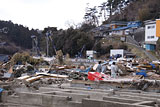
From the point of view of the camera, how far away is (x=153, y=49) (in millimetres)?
37562

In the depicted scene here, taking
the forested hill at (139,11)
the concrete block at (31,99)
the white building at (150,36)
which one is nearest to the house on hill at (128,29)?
the forested hill at (139,11)

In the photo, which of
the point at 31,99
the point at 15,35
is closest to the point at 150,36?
the point at 31,99

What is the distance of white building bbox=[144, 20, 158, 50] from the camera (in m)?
37.1

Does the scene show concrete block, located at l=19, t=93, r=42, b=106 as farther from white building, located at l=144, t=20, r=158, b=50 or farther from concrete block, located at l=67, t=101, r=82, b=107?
white building, located at l=144, t=20, r=158, b=50

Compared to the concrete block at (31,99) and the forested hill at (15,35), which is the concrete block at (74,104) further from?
the forested hill at (15,35)

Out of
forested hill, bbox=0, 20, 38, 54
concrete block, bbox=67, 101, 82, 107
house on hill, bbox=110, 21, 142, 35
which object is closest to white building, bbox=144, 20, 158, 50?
house on hill, bbox=110, 21, 142, 35

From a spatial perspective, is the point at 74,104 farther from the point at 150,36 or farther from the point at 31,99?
the point at 150,36

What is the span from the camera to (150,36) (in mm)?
38062

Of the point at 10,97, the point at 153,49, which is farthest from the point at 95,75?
the point at 153,49

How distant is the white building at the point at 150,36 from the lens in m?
37.1

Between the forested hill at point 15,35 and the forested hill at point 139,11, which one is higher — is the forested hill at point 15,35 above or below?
below

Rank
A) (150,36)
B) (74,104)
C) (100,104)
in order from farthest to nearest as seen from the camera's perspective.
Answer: (150,36) < (74,104) < (100,104)

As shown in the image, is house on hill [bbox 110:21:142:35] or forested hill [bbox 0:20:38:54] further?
forested hill [bbox 0:20:38:54]

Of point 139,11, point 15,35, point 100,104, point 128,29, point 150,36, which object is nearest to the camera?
point 100,104
